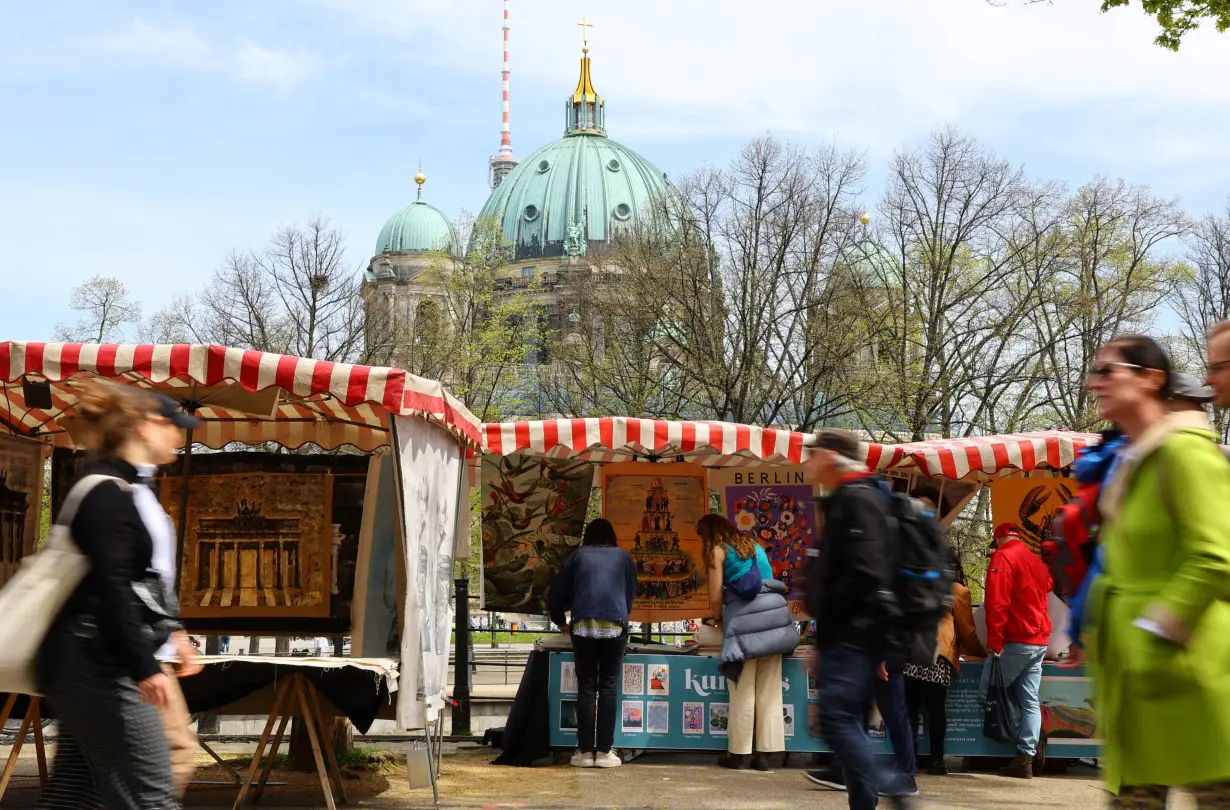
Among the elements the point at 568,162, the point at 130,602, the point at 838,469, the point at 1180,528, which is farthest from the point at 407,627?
the point at 568,162

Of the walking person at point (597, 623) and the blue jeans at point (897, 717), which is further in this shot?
the walking person at point (597, 623)

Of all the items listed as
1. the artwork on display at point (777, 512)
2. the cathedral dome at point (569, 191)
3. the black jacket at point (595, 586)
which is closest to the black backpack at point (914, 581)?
the black jacket at point (595, 586)

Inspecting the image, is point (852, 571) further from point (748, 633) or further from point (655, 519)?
point (655, 519)

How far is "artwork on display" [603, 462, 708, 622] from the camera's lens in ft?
44.3

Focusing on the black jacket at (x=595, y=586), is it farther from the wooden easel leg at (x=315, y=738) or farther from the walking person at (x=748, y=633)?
the wooden easel leg at (x=315, y=738)

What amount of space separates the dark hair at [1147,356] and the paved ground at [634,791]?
17.7 feet

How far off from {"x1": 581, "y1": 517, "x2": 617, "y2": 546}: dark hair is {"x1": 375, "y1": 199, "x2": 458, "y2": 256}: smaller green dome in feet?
236

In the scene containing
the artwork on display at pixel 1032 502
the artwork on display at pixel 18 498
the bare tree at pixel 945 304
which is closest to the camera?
the artwork on display at pixel 18 498

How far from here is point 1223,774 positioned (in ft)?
11.7

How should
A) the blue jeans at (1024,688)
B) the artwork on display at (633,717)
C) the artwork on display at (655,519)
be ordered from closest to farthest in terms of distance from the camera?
the blue jeans at (1024,688) → the artwork on display at (633,717) → the artwork on display at (655,519)

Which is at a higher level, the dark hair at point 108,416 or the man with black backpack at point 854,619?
the dark hair at point 108,416

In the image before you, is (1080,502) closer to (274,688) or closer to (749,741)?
(274,688)

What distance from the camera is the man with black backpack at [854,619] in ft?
19.2

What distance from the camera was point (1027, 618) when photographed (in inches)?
433
